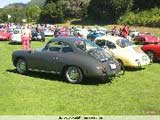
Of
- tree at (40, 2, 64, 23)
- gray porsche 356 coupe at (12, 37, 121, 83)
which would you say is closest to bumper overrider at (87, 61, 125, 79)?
gray porsche 356 coupe at (12, 37, 121, 83)

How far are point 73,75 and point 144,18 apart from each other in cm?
5884

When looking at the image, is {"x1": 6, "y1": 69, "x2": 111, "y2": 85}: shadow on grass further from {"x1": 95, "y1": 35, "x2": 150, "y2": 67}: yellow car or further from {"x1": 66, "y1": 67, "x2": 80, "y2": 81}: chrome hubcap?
{"x1": 95, "y1": 35, "x2": 150, "y2": 67}: yellow car

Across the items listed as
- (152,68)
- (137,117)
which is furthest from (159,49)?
(137,117)

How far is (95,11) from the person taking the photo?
86.4 metres

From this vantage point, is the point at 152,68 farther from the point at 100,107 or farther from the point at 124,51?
the point at 100,107

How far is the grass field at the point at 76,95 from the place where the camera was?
1088 centimetres

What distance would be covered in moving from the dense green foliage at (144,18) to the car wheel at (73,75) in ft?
175

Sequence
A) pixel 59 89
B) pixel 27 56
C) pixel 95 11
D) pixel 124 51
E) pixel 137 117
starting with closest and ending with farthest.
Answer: pixel 137 117
pixel 59 89
pixel 27 56
pixel 124 51
pixel 95 11

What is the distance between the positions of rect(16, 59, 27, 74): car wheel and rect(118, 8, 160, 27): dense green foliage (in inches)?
2057

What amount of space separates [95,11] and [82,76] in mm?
72740

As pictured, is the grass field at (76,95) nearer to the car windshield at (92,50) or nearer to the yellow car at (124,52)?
the car windshield at (92,50)

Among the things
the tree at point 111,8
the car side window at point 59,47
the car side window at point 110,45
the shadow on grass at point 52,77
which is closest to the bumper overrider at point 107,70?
the shadow on grass at point 52,77

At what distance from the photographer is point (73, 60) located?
14.5 m

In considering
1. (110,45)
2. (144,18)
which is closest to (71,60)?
(110,45)
